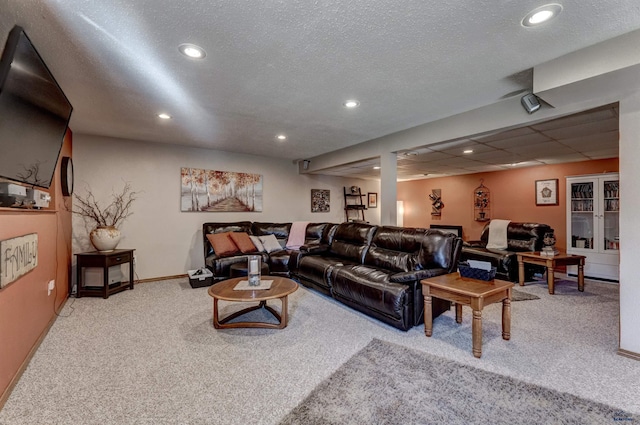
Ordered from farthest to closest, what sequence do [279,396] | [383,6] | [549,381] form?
[549,381]
[279,396]
[383,6]

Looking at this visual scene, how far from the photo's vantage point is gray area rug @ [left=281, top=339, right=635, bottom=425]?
1599 millimetres

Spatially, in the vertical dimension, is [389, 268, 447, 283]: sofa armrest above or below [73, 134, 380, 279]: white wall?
below

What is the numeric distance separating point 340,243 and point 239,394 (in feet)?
9.40

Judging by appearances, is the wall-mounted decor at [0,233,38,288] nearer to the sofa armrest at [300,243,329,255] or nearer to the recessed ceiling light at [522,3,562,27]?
the sofa armrest at [300,243,329,255]

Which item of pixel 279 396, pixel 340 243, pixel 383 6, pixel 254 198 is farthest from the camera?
pixel 254 198

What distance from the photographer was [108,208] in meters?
4.44

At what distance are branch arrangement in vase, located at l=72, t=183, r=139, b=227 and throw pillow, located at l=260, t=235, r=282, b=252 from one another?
2173mm

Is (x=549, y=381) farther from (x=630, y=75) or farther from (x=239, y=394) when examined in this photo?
(x=630, y=75)

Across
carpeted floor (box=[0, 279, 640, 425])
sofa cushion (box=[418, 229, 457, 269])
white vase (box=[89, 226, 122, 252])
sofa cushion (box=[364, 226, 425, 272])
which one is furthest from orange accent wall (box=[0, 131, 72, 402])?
sofa cushion (box=[418, 229, 457, 269])

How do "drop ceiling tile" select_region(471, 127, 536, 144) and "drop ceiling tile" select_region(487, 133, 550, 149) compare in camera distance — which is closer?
"drop ceiling tile" select_region(471, 127, 536, 144)

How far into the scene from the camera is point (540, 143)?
4176 millimetres

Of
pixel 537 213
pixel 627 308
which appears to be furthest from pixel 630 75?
pixel 537 213

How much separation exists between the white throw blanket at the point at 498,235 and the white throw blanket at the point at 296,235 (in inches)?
139

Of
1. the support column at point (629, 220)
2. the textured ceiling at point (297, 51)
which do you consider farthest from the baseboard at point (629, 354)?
the textured ceiling at point (297, 51)
